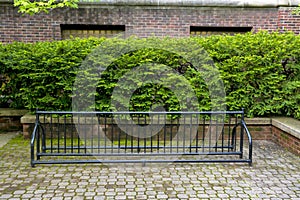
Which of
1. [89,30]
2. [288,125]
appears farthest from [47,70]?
[288,125]

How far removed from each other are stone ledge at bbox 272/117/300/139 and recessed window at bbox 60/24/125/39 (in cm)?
484

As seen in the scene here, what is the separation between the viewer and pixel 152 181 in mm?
4047

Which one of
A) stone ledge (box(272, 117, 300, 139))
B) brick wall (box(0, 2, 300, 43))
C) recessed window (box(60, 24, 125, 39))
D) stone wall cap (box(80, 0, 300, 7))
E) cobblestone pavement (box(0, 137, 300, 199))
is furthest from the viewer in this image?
recessed window (box(60, 24, 125, 39))

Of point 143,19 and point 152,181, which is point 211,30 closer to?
point 143,19

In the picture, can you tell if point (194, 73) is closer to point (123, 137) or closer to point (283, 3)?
point (123, 137)

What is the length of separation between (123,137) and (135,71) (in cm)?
138

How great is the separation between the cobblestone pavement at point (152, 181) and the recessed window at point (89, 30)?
4520mm

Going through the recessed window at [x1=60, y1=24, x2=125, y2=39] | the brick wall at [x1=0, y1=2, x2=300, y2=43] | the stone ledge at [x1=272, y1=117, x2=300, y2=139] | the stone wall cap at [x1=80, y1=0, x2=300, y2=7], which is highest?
the stone wall cap at [x1=80, y1=0, x2=300, y2=7]

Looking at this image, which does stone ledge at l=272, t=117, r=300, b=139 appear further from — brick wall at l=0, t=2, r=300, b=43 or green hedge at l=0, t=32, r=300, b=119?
brick wall at l=0, t=2, r=300, b=43

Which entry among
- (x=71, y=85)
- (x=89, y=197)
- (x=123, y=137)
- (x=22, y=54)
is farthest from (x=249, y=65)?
(x=22, y=54)

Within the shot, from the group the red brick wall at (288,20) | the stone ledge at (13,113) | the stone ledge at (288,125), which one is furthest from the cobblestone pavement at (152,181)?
the red brick wall at (288,20)

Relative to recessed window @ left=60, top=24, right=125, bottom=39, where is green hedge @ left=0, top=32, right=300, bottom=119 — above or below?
below

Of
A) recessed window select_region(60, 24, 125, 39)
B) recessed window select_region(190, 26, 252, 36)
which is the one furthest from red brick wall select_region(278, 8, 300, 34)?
recessed window select_region(60, 24, 125, 39)

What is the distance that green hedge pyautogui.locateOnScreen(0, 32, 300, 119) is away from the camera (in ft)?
19.3
